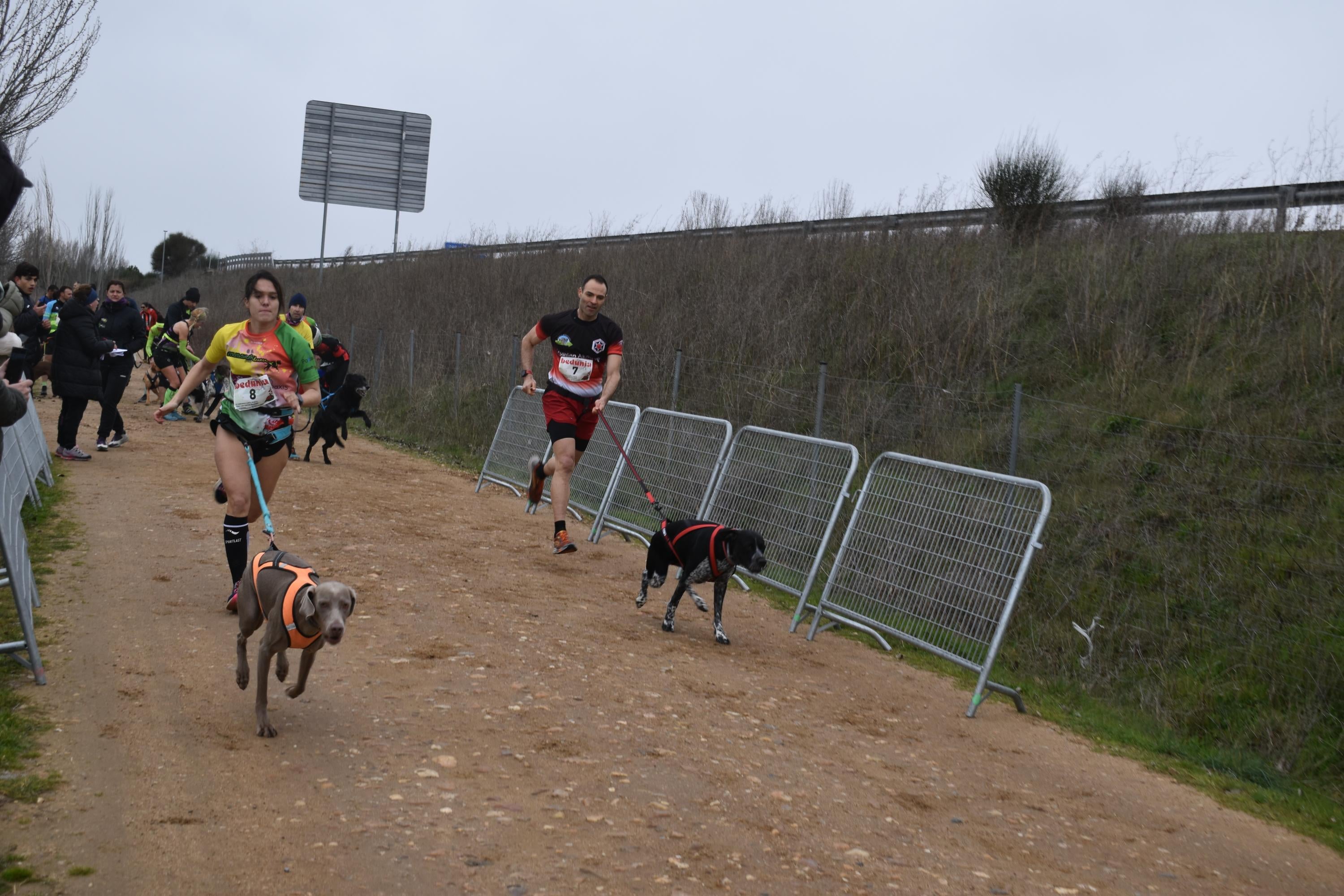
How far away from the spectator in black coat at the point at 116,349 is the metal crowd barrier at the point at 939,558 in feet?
32.9

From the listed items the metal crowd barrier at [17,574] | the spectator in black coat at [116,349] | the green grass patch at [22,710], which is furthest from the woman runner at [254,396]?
the spectator in black coat at [116,349]

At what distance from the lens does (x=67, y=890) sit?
3.34m

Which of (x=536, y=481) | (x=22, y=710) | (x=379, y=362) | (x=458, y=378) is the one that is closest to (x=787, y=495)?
(x=536, y=481)

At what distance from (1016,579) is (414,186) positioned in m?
29.1

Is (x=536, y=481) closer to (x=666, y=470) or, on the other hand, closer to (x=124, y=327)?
(x=666, y=470)

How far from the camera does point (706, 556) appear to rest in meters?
7.33

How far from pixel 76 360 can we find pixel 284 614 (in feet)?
31.7

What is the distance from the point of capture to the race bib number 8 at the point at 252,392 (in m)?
6.28

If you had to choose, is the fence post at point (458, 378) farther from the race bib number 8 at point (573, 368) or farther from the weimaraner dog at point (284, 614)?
the weimaraner dog at point (284, 614)

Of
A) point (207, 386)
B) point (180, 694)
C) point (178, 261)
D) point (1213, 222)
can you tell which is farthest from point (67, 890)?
point (178, 261)

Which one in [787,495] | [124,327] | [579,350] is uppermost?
[579,350]

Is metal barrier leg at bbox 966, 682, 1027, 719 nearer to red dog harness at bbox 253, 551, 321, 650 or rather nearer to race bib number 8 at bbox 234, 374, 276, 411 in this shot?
red dog harness at bbox 253, 551, 321, 650

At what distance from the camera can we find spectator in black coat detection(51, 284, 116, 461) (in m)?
12.5

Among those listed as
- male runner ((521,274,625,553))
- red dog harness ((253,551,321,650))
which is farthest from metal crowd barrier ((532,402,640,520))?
red dog harness ((253,551,321,650))
